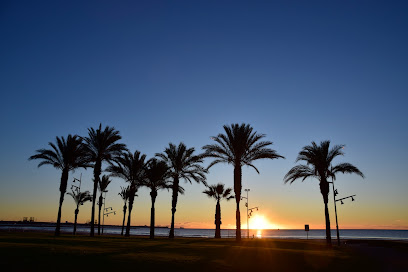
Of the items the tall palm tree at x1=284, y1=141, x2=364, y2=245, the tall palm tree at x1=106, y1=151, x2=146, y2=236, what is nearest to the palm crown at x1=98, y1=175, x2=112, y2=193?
the tall palm tree at x1=106, y1=151, x2=146, y2=236

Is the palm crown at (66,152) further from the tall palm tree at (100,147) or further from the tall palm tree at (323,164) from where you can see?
the tall palm tree at (323,164)

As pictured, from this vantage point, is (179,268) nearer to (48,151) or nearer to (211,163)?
(211,163)

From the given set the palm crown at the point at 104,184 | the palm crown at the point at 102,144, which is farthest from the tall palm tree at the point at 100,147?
the palm crown at the point at 104,184

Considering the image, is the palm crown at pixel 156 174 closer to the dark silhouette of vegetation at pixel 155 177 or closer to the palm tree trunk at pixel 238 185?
the dark silhouette of vegetation at pixel 155 177

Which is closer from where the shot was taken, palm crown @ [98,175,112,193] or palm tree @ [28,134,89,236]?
palm tree @ [28,134,89,236]

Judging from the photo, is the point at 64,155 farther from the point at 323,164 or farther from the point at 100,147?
the point at 323,164

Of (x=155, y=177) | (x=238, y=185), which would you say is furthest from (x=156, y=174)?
(x=238, y=185)

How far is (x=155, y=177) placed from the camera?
43.5 metres

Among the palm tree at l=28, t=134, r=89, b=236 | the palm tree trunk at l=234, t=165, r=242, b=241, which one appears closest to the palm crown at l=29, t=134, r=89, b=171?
the palm tree at l=28, t=134, r=89, b=236

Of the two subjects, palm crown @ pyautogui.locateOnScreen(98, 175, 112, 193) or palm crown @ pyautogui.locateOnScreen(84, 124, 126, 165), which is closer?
palm crown @ pyautogui.locateOnScreen(84, 124, 126, 165)

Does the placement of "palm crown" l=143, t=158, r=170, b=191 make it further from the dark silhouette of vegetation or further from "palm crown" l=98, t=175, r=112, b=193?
"palm crown" l=98, t=175, r=112, b=193

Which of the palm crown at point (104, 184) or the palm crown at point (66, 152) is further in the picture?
the palm crown at point (104, 184)

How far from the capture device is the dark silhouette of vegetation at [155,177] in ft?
142

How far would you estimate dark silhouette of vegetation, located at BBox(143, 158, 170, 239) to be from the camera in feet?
142
